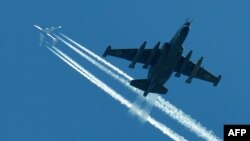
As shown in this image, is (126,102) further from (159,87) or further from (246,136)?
(246,136)

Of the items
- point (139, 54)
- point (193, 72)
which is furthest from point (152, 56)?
point (193, 72)

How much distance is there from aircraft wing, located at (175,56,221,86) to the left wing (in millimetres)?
4737

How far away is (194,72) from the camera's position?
97.9 metres

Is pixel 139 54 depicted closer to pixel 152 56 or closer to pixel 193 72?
pixel 152 56

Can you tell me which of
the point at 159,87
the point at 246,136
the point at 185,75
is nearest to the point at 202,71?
the point at 185,75

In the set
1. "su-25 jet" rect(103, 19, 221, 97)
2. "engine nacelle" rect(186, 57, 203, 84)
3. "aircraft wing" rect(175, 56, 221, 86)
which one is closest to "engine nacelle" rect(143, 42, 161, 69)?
"su-25 jet" rect(103, 19, 221, 97)

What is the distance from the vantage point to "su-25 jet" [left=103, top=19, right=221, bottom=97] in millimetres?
90688

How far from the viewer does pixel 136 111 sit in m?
98.0

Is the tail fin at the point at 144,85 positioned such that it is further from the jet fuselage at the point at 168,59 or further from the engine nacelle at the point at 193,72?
the engine nacelle at the point at 193,72

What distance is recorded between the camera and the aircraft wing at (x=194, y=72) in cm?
9769

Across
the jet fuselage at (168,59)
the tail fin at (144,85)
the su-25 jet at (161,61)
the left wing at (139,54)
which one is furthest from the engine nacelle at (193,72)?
the left wing at (139,54)

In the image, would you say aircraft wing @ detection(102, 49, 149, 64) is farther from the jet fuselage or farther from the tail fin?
the tail fin

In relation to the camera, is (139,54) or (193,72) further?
(193,72)

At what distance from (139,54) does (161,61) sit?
413cm
